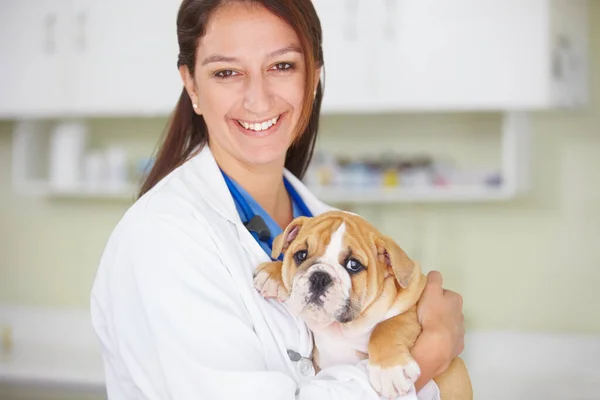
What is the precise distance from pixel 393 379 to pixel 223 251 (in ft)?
1.02

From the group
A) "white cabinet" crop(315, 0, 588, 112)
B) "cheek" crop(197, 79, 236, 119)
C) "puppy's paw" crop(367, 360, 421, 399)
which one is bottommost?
"puppy's paw" crop(367, 360, 421, 399)

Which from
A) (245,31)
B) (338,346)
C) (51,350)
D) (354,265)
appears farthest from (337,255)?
(51,350)

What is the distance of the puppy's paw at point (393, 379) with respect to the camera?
1.04 metres

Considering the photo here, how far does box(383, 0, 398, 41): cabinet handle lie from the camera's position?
8.82 feet

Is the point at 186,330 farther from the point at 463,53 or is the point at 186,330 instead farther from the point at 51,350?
the point at 51,350

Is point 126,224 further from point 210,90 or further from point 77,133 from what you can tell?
point 77,133

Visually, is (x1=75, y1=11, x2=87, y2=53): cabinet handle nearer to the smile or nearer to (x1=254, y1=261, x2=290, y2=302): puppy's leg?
the smile

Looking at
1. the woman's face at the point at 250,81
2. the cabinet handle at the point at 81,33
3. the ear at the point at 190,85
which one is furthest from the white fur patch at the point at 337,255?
the cabinet handle at the point at 81,33

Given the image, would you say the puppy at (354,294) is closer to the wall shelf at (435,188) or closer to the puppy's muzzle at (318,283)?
the puppy's muzzle at (318,283)

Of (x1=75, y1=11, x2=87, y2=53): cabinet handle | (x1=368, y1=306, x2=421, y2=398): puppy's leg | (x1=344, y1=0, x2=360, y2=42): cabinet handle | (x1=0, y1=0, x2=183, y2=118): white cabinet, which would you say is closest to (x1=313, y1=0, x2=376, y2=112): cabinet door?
(x1=344, y1=0, x2=360, y2=42): cabinet handle

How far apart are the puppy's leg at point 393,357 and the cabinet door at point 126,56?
1.96 metres

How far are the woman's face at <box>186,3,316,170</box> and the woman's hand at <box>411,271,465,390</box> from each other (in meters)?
0.36

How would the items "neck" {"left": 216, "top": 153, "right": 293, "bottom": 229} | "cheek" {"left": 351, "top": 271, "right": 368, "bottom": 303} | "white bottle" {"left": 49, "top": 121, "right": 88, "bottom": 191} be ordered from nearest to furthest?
"cheek" {"left": 351, "top": 271, "right": 368, "bottom": 303}
"neck" {"left": 216, "top": 153, "right": 293, "bottom": 229}
"white bottle" {"left": 49, "top": 121, "right": 88, "bottom": 191}

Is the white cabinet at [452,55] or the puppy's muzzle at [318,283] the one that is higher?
the white cabinet at [452,55]
